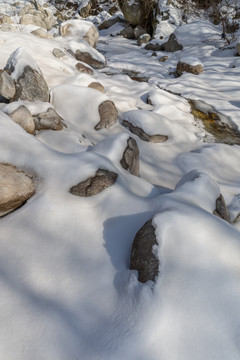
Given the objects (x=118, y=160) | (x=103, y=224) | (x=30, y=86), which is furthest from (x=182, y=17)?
(x=103, y=224)

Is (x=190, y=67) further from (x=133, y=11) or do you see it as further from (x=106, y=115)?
(x=133, y=11)

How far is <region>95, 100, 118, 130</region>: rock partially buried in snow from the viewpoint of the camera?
3.60m

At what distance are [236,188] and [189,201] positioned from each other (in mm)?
1491

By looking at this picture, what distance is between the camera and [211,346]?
99 cm

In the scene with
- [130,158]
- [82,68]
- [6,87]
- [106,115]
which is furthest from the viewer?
[82,68]

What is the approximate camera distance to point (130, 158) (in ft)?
7.99

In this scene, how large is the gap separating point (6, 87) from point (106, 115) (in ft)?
4.48

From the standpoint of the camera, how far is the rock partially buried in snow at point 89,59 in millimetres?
6285

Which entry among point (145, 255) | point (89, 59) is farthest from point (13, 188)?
point (89, 59)

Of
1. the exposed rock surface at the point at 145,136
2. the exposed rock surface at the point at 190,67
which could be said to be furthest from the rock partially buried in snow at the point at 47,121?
the exposed rock surface at the point at 190,67

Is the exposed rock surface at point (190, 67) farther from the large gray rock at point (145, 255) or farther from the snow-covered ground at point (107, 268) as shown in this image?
the large gray rock at point (145, 255)

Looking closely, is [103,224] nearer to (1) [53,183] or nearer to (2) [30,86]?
(1) [53,183]

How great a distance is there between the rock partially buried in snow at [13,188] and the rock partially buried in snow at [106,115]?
202 centimetres

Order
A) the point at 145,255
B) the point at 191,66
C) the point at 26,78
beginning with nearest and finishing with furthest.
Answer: the point at 145,255 → the point at 26,78 → the point at 191,66
